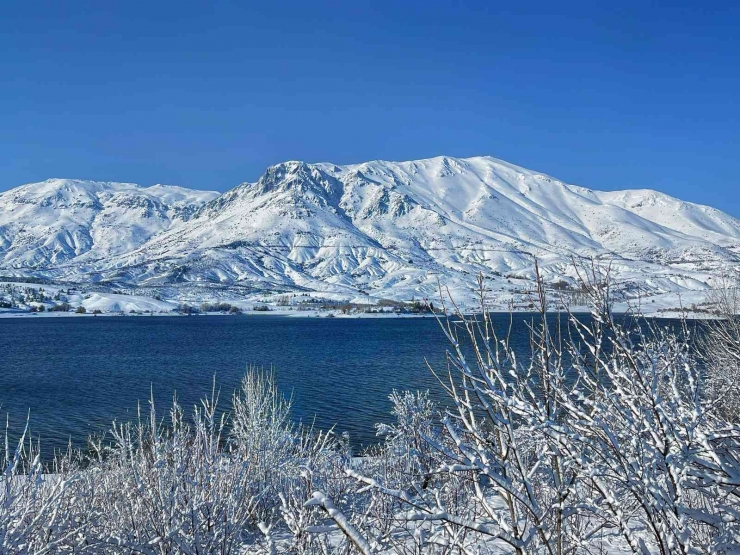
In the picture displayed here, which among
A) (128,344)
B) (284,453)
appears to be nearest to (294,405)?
(284,453)

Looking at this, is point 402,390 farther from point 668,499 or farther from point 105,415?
point 668,499

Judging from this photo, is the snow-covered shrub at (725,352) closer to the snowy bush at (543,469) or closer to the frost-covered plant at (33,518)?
the snowy bush at (543,469)

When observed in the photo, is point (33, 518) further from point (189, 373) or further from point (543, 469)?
point (189, 373)

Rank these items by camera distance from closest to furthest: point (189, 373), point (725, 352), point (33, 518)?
1. point (33, 518)
2. point (725, 352)
3. point (189, 373)

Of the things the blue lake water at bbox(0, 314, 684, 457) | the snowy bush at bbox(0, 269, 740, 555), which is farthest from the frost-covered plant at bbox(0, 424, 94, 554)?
the blue lake water at bbox(0, 314, 684, 457)

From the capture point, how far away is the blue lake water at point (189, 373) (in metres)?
30.7

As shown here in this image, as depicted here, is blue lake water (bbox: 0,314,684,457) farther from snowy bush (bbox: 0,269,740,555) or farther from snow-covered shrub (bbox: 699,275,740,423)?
snowy bush (bbox: 0,269,740,555)

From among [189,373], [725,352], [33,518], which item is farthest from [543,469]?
[189,373]

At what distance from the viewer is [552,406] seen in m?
3.83

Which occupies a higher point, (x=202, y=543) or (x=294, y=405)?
(x=202, y=543)

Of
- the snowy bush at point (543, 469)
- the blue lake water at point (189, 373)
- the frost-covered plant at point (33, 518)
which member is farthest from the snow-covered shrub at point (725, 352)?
the blue lake water at point (189, 373)

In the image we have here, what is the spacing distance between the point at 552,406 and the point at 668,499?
3.25ft

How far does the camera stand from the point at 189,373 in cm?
4800

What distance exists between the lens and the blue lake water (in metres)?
30.7
